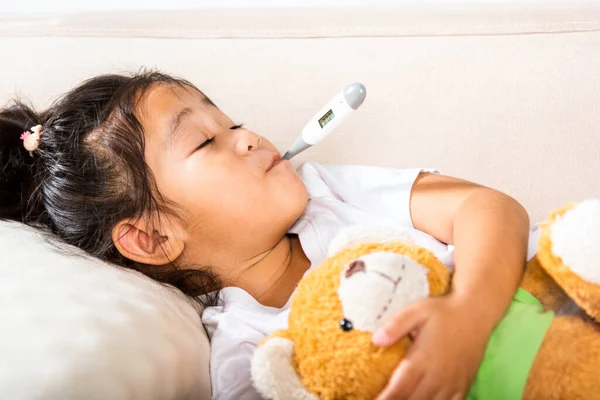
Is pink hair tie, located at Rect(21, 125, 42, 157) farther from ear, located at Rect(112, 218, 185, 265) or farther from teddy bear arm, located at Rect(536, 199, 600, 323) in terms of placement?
teddy bear arm, located at Rect(536, 199, 600, 323)

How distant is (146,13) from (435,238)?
759 millimetres

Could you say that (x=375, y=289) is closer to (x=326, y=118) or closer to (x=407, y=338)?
(x=407, y=338)

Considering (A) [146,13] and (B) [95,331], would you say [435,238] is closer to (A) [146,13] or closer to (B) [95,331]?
(B) [95,331]

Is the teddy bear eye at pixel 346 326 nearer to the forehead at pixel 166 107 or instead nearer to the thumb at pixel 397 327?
the thumb at pixel 397 327

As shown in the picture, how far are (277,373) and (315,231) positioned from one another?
1.22 ft

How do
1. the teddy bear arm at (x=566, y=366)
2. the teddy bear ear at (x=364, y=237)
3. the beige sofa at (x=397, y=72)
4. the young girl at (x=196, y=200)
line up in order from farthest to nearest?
the beige sofa at (x=397, y=72), the young girl at (x=196, y=200), the teddy bear ear at (x=364, y=237), the teddy bear arm at (x=566, y=366)

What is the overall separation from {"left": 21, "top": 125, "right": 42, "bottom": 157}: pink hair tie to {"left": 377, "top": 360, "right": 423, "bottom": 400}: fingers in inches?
25.1

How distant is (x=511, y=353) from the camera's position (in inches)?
24.5

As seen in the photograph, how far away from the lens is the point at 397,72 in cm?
117

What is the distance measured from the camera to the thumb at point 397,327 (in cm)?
60

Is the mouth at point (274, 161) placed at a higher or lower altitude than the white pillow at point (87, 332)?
higher

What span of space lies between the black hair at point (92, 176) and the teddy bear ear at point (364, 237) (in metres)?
0.30

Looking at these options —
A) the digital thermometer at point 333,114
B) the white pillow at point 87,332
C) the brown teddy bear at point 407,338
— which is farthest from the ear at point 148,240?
the brown teddy bear at point 407,338

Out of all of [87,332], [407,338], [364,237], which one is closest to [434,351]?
[407,338]
